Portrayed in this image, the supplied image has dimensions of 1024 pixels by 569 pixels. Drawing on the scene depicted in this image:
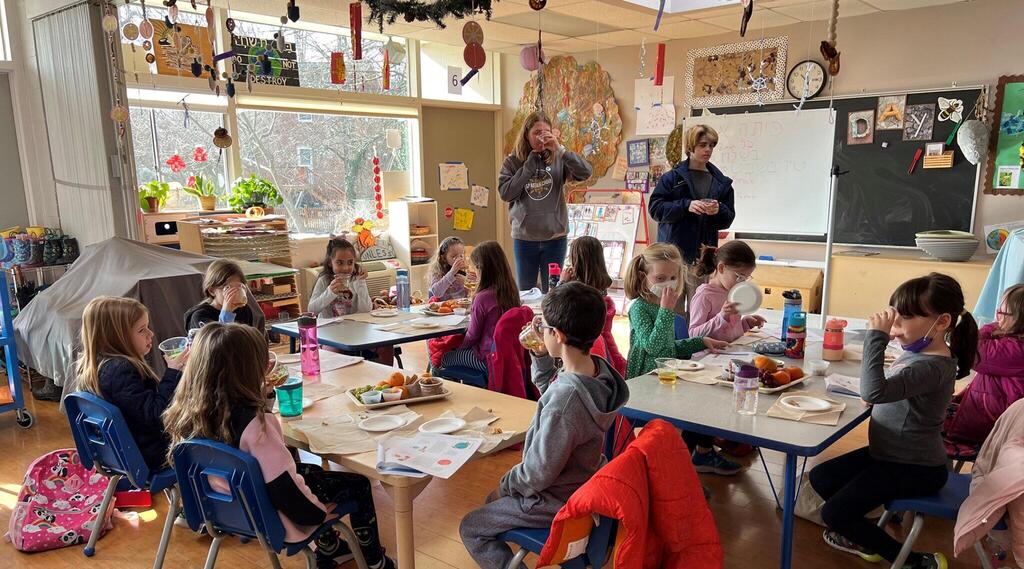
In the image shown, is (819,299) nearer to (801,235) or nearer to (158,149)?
(801,235)

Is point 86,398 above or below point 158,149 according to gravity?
below

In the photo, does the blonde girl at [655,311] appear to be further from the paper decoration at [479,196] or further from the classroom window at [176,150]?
the paper decoration at [479,196]

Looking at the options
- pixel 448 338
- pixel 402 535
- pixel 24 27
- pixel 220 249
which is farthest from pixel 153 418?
pixel 24 27

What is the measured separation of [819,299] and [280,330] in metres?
4.32

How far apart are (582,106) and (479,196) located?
1.53 m

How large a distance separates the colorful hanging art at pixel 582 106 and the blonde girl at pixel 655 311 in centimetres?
403

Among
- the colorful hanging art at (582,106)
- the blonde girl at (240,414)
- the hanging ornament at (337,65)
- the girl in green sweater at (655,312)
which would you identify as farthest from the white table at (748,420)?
the colorful hanging art at (582,106)

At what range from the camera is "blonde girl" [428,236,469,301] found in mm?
4336

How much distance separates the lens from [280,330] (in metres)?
3.50

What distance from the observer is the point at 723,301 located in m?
3.18

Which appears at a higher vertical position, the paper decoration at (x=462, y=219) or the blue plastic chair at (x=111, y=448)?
the paper decoration at (x=462, y=219)

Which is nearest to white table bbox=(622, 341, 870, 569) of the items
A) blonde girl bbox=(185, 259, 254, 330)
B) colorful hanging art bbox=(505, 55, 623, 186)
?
blonde girl bbox=(185, 259, 254, 330)

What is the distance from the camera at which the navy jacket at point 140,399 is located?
2.24 m

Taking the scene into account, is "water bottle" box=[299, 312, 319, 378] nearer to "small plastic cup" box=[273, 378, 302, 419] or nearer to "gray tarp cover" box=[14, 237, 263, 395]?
"small plastic cup" box=[273, 378, 302, 419]
